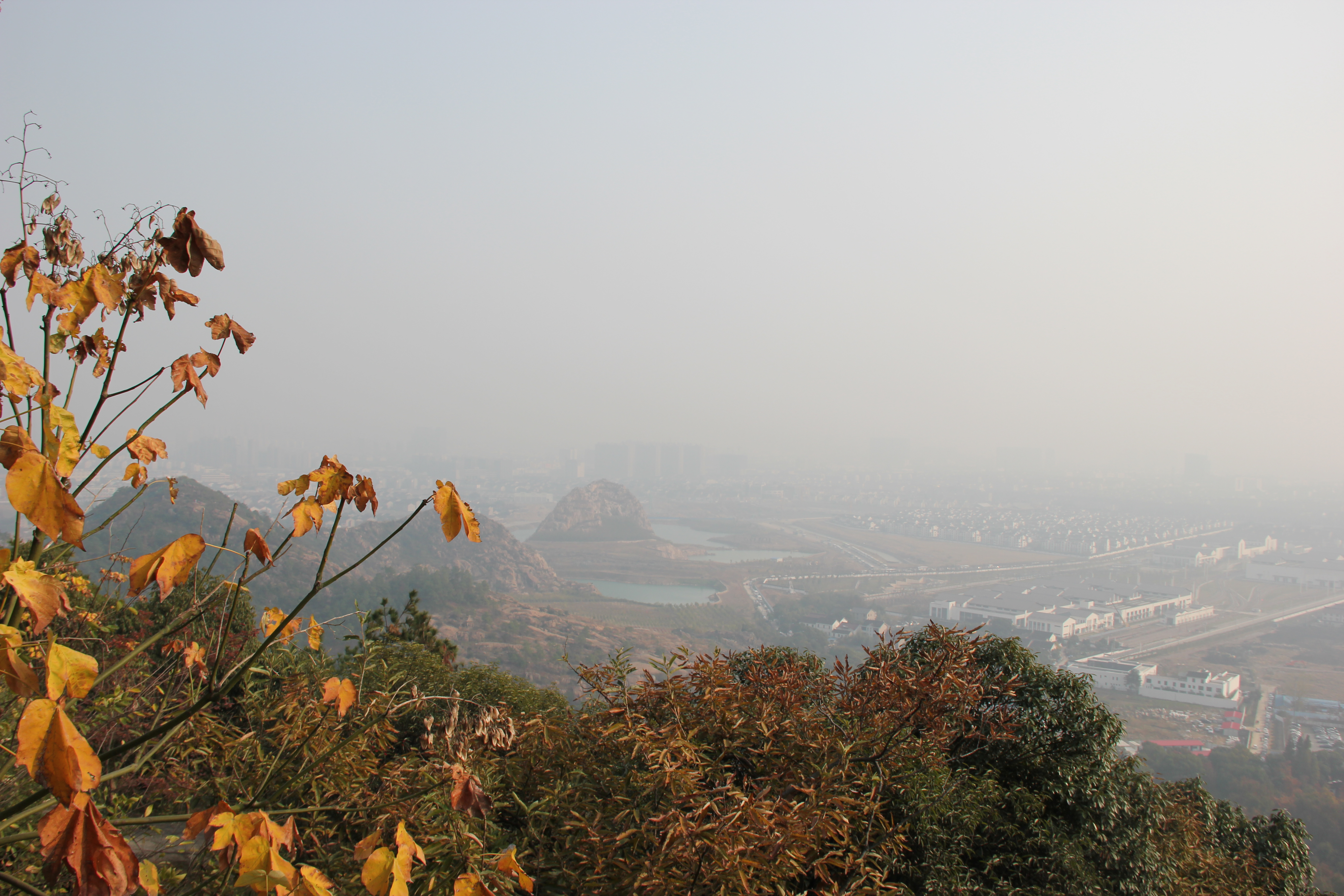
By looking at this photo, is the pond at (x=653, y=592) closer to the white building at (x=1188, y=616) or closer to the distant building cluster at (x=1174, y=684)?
the distant building cluster at (x=1174, y=684)

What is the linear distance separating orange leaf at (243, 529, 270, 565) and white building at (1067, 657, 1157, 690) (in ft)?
67.6

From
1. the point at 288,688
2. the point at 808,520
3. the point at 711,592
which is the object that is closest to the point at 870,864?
the point at 288,688

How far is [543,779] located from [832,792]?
96cm

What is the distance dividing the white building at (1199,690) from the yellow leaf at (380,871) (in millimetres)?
21796

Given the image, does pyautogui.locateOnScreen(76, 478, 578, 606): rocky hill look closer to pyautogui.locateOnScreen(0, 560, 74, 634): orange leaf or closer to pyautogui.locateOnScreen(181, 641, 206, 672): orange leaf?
pyautogui.locateOnScreen(181, 641, 206, 672): orange leaf

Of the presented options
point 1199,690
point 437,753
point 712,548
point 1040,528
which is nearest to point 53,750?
point 437,753

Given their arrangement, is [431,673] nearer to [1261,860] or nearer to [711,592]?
[1261,860]

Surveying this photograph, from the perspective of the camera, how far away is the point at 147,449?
3.35ft

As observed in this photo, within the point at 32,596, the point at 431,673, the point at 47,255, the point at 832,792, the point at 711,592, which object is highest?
the point at 47,255

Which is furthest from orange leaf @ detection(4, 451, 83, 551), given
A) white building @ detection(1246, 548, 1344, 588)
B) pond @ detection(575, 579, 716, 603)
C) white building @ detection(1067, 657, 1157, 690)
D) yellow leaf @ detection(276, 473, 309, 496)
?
white building @ detection(1246, 548, 1344, 588)

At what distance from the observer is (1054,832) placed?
9.53 ft

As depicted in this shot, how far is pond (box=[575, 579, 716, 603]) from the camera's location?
1334 inches

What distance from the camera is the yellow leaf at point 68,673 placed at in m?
0.59

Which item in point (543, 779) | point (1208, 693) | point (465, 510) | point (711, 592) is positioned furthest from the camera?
point (711, 592)
